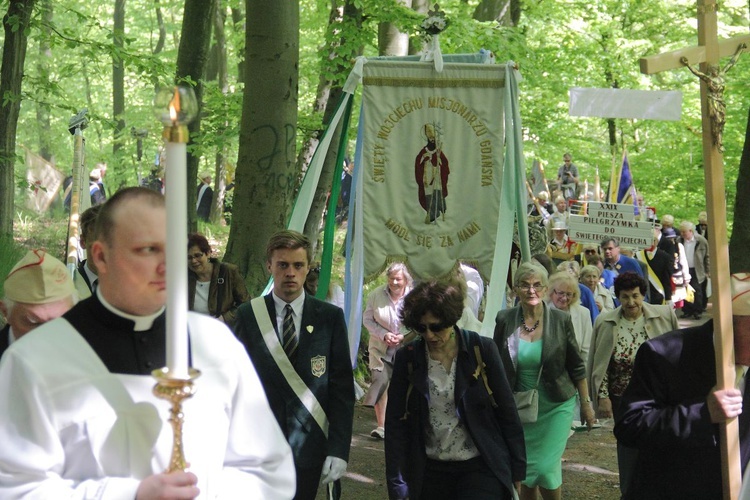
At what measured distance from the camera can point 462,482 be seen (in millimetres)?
5738

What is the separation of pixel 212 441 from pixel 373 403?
767 centimetres

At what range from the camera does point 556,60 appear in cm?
2638

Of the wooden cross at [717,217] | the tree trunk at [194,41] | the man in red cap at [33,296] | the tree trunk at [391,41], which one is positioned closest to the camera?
the wooden cross at [717,217]

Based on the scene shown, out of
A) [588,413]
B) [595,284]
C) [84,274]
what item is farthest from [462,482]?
[595,284]

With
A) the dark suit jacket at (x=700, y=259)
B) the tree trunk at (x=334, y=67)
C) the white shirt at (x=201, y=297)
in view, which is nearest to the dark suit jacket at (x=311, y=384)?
the white shirt at (x=201, y=297)

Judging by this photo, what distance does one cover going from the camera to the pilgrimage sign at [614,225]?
1741 centimetres

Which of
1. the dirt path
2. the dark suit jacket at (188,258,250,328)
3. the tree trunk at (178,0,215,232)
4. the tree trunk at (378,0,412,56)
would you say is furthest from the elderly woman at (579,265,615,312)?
the tree trunk at (378,0,412,56)

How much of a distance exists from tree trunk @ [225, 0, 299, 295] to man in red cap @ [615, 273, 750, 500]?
612 centimetres

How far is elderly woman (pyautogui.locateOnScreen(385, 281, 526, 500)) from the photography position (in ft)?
18.8

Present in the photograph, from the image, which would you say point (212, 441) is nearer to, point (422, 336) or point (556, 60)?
point (422, 336)

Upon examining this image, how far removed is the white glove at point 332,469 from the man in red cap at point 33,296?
191 centimetres

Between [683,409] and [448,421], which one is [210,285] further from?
[683,409]

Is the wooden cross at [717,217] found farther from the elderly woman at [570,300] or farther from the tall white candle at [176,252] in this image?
the elderly woman at [570,300]

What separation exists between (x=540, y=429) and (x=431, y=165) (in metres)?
2.43
